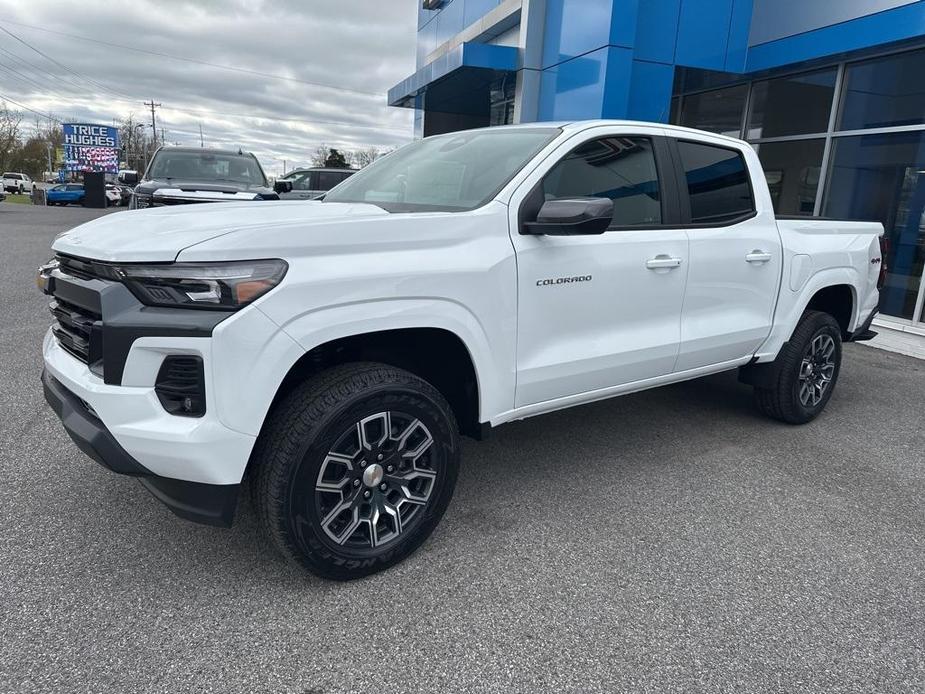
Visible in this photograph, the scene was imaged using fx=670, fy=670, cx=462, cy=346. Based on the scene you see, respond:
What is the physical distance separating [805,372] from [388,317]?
3.45 meters

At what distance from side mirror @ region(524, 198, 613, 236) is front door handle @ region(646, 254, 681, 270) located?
71 centimetres

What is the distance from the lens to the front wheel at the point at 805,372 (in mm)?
4543

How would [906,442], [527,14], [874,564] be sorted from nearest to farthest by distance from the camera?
[874,564] < [906,442] < [527,14]

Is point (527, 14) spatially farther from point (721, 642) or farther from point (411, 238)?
point (721, 642)

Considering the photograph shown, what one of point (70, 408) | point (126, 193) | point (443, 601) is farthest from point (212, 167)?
point (126, 193)

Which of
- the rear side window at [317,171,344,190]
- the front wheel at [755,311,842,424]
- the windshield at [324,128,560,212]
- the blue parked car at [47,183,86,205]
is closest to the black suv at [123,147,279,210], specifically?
the rear side window at [317,171,344,190]

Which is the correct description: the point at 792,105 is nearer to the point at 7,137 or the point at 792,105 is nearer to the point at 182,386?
the point at 182,386

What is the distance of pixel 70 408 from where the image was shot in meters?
2.51

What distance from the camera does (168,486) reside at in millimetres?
2346

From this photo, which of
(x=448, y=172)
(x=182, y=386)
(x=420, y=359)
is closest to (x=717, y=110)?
(x=448, y=172)

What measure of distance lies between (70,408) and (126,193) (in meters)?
44.4

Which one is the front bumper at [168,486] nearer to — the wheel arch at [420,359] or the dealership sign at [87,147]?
the wheel arch at [420,359]

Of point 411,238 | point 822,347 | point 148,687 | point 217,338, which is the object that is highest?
point 411,238

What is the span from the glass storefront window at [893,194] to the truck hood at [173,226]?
326 inches
